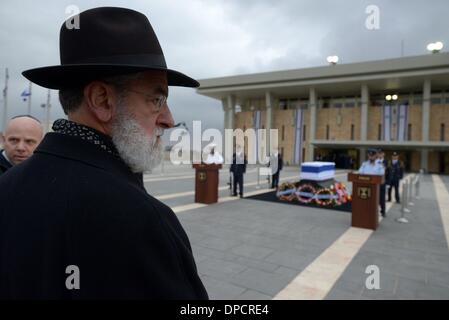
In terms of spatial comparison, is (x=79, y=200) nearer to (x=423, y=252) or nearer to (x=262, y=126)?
(x=423, y=252)

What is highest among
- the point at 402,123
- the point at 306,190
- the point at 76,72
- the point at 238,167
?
the point at 402,123

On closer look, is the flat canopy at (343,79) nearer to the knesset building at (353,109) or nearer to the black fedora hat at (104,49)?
the knesset building at (353,109)

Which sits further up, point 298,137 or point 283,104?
point 283,104

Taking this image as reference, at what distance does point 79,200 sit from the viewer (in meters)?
0.80

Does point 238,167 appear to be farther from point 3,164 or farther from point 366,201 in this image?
point 3,164

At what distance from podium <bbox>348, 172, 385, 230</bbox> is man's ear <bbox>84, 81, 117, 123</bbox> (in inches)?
275

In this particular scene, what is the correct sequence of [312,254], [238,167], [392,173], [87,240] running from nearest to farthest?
[87,240] < [312,254] < [392,173] < [238,167]

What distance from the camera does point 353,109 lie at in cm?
3578

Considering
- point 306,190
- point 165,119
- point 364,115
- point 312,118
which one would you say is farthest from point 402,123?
point 165,119

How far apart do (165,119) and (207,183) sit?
843cm

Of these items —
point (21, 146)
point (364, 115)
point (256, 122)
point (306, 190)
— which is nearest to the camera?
point (21, 146)

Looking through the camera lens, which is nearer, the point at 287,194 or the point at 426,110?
the point at 287,194

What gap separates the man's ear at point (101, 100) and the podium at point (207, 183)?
8.58 m
